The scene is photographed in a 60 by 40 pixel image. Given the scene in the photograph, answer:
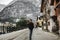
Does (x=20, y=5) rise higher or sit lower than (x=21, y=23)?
higher

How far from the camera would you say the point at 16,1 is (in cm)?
15238

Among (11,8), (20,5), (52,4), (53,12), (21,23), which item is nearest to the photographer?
(53,12)

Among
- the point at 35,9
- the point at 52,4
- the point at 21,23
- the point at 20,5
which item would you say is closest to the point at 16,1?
the point at 20,5

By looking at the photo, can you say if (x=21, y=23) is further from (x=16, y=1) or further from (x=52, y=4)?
(x=16, y=1)

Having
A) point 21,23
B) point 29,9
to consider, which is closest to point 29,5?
point 29,9

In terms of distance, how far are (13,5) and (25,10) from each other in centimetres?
1294

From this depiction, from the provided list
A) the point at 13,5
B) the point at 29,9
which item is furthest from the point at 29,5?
the point at 13,5

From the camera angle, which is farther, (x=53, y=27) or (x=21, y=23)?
(x=21, y=23)

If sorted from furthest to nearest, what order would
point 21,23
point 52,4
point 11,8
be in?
point 11,8 → point 21,23 → point 52,4

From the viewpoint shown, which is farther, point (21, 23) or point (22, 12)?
point (22, 12)

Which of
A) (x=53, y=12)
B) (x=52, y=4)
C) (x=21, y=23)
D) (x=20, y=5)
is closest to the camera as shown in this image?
(x=53, y=12)

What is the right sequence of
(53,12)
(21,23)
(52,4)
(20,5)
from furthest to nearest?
1. (20,5)
2. (21,23)
3. (52,4)
4. (53,12)

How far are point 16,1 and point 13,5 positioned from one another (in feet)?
22.6

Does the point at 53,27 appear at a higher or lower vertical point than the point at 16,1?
lower
